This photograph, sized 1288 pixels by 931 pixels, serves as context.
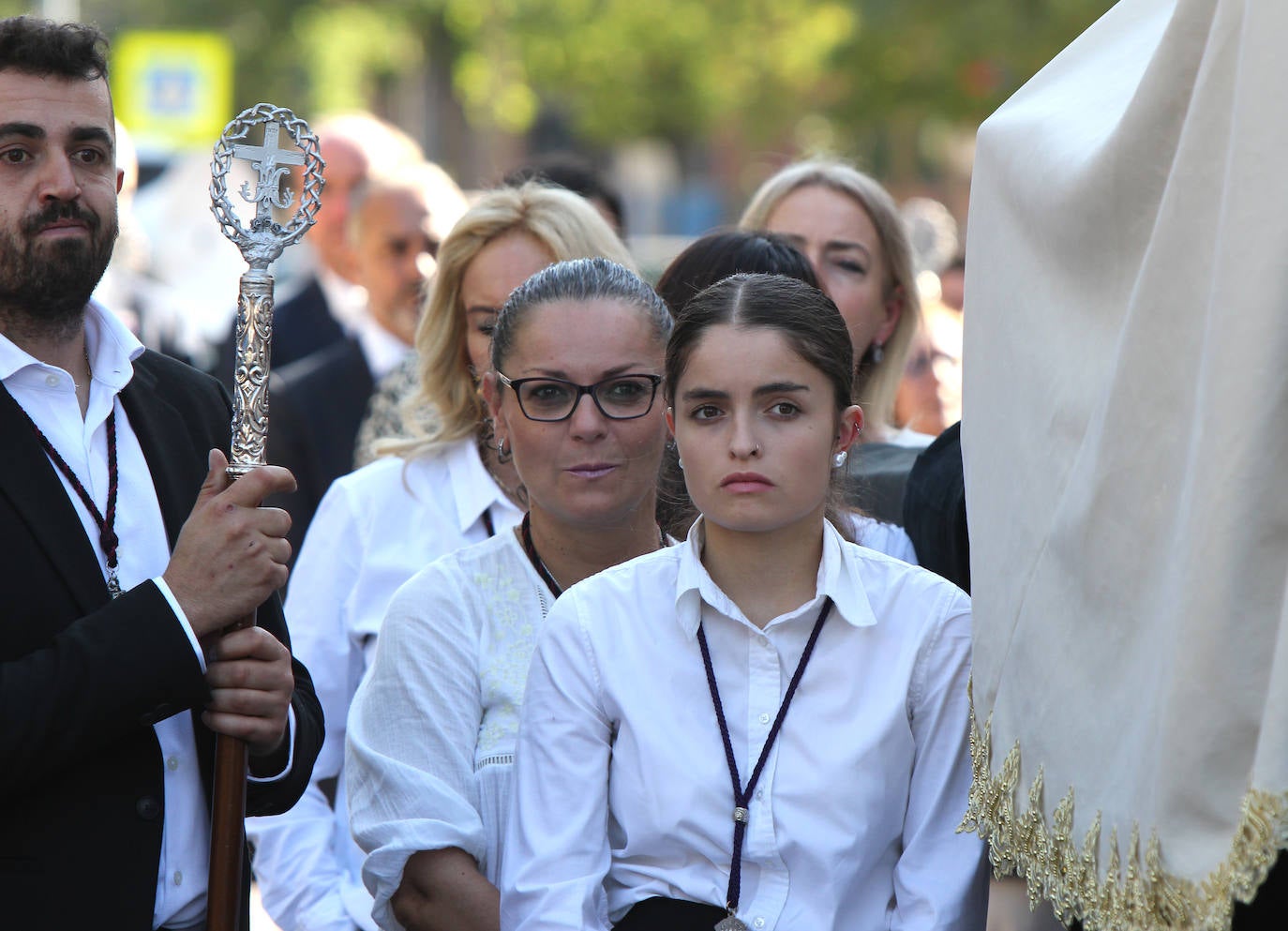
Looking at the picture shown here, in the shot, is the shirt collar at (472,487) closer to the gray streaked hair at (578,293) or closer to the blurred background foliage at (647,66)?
the gray streaked hair at (578,293)

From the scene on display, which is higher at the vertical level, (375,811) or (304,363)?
(304,363)

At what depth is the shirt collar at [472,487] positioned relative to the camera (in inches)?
157

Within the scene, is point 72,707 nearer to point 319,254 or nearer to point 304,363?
point 304,363

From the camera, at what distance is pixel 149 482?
116 inches

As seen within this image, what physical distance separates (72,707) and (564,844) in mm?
766

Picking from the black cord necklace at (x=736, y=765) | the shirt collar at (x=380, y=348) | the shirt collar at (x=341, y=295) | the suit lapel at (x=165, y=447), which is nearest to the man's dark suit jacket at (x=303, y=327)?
the shirt collar at (x=341, y=295)

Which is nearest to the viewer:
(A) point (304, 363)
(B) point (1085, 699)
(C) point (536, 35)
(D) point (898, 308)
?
(B) point (1085, 699)

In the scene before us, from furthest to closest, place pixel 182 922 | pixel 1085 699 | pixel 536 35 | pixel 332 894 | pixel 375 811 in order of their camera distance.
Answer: pixel 536 35 → pixel 332 894 → pixel 375 811 → pixel 182 922 → pixel 1085 699

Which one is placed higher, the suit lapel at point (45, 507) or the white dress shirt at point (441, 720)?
the suit lapel at point (45, 507)

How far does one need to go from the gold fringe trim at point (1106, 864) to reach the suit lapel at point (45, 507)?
1388 mm

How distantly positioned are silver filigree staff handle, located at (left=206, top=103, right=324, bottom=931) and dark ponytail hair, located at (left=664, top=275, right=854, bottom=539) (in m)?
0.68

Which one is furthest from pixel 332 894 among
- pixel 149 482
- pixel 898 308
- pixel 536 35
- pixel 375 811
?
pixel 536 35

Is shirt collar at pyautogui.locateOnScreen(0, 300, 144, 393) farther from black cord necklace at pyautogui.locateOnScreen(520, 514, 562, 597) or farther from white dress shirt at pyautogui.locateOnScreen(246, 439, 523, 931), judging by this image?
white dress shirt at pyautogui.locateOnScreen(246, 439, 523, 931)

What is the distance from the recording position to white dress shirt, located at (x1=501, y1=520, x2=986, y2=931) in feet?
8.51
